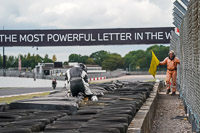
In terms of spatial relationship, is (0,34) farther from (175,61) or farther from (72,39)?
(175,61)

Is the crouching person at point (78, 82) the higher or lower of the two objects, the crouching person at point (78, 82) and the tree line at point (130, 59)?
the lower

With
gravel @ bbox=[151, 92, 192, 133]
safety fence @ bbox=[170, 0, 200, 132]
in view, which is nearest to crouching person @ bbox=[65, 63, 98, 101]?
gravel @ bbox=[151, 92, 192, 133]

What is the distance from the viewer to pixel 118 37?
35.2 meters

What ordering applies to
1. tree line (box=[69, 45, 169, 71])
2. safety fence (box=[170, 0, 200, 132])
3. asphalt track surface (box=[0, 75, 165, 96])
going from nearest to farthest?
safety fence (box=[170, 0, 200, 132]), asphalt track surface (box=[0, 75, 165, 96]), tree line (box=[69, 45, 169, 71])

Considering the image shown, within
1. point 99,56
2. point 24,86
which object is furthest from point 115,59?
point 24,86

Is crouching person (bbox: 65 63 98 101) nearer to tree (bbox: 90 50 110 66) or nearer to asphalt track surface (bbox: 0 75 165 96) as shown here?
asphalt track surface (bbox: 0 75 165 96)

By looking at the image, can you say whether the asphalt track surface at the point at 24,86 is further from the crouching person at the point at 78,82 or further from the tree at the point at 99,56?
the tree at the point at 99,56

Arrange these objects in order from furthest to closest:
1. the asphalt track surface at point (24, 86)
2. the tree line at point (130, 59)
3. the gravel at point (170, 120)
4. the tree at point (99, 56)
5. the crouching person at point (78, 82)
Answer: the tree at point (99, 56)
the tree line at point (130, 59)
the asphalt track surface at point (24, 86)
the crouching person at point (78, 82)
the gravel at point (170, 120)

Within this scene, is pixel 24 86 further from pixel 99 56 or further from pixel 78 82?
pixel 99 56

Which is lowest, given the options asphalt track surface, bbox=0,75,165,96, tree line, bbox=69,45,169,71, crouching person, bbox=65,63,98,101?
asphalt track surface, bbox=0,75,165,96

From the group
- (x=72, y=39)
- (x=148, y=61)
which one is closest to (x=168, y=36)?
(x=72, y=39)

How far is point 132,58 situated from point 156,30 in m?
148

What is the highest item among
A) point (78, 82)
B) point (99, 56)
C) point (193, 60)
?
point (99, 56)

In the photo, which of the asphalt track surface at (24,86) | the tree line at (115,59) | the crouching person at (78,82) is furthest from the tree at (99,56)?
the crouching person at (78,82)
